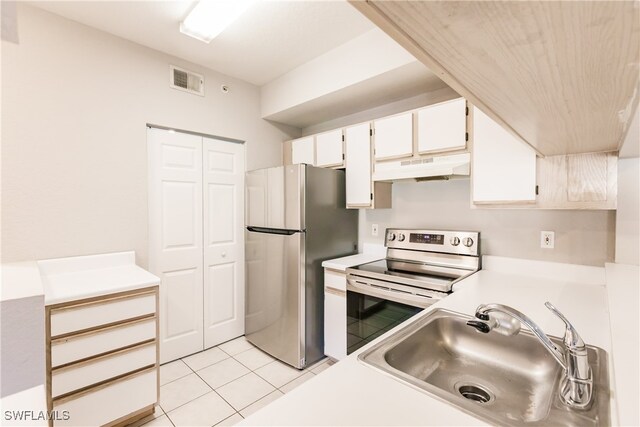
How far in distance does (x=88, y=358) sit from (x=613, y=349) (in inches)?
90.7

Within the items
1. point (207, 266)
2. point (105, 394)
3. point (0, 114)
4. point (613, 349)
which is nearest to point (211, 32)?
point (0, 114)

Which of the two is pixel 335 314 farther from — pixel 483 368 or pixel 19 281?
pixel 19 281

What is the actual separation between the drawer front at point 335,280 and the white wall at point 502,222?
667 millimetres

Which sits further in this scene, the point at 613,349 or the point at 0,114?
the point at 0,114

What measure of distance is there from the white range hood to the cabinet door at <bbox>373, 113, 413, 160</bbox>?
8 cm

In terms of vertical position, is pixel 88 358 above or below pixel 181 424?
above

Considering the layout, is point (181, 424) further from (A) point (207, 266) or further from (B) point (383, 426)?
(B) point (383, 426)

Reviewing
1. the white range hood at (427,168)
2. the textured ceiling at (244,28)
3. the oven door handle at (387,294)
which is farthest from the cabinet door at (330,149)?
the oven door handle at (387,294)

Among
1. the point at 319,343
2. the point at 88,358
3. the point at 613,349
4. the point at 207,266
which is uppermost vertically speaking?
the point at 613,349

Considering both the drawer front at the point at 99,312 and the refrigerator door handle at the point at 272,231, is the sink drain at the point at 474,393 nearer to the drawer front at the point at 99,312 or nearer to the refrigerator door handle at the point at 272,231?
the refrigerator door handle at the point at 272,231

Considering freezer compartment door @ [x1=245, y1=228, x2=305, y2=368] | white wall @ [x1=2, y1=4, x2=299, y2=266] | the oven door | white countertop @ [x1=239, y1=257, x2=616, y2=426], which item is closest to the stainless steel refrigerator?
freezer compartment door @ [x1=245, y1=228, x2=305, y2=368]

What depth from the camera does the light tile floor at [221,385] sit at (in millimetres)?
1957

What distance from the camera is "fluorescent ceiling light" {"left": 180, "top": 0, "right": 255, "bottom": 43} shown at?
6.05 feet

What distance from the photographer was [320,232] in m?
2.62
